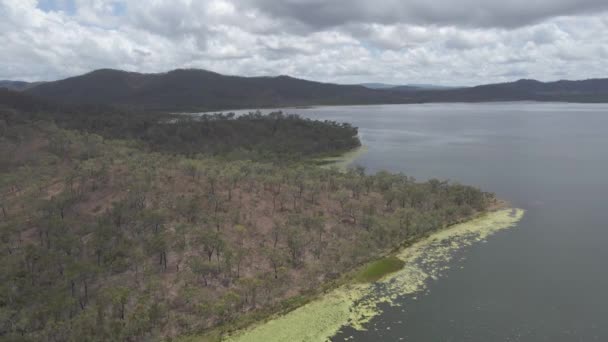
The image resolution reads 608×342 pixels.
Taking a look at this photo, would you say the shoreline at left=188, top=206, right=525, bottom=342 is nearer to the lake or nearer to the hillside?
the hillside

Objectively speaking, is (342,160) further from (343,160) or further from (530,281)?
(530,281)

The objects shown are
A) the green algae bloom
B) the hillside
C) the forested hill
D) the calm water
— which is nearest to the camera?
the calm water

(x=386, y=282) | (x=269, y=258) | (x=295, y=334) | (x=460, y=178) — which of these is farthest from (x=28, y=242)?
(x=460, y=178)

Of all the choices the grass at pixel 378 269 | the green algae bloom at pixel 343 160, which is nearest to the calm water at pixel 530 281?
the grass at pixel 378 269

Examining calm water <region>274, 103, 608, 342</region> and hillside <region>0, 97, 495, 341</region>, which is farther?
hillside <region>0, 97, 495, 341</region>

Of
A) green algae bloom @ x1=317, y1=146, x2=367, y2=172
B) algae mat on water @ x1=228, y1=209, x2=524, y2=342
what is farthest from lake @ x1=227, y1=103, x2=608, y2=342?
green algae bloom @ x1=317, y1=146, x2=367, y2=172

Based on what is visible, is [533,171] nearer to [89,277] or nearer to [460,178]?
[460,178]

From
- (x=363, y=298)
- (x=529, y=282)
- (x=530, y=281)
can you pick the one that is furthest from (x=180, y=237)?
(x=530, y=281)

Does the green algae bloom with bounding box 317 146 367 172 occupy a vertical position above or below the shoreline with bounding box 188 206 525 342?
above
